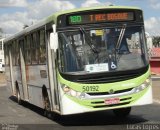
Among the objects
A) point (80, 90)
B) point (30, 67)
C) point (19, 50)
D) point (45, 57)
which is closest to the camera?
point (80, 90)

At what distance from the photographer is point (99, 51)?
14.2m

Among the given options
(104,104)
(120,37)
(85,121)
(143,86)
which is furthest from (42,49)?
(143,86)

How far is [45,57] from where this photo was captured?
1634 centimetres

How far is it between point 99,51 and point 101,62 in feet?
0.96

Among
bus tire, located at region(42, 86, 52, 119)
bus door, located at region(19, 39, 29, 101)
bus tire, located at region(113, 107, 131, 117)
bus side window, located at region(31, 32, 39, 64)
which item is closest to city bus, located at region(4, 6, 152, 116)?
bus tire, located at region(42, 86, 52, 119)

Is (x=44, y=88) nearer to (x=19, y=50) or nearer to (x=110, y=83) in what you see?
(x=110, y=83)

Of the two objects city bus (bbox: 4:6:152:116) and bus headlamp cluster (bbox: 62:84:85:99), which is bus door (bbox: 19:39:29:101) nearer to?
city bus (bbox: 4:6:152:116)

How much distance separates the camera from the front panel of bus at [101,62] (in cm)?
1406

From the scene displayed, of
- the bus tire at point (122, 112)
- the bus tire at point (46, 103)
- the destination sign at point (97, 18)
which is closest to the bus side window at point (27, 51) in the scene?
the bus tire at point (46, 103)

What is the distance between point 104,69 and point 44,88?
3393 millimetres

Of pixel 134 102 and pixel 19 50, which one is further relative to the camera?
pixel 19 50

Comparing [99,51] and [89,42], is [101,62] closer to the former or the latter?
[99,51]

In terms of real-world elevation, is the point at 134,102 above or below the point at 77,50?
below

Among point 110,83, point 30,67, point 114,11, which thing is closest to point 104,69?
point 110,83
